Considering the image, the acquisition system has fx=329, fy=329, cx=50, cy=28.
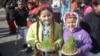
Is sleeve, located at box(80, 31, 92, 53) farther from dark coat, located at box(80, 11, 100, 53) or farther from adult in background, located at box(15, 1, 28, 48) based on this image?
adult in background, located at box(15, 1, 28, 48)

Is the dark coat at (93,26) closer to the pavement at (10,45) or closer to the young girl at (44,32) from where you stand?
the young girl at (44,32)

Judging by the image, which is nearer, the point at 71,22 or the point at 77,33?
the point at 71,22

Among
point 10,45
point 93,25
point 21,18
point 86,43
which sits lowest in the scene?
point 10,45

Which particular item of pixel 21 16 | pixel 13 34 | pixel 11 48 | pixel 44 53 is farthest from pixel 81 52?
pixel 13 34

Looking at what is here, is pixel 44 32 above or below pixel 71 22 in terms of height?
below

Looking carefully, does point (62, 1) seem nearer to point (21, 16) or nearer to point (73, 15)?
point (21, 16)

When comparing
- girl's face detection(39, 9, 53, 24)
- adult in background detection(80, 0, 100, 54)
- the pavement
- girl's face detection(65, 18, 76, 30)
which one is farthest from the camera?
the pavement

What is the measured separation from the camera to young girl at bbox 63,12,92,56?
4.64 meters

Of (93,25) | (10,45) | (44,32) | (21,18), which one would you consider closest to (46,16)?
(44,32)

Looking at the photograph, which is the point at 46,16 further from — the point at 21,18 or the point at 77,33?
the point at 21,18

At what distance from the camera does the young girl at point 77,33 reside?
464cm

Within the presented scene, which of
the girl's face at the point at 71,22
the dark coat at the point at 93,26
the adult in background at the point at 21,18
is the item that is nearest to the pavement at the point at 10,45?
the adult in background at the point at 21,18

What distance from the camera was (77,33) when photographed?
15.6 ft

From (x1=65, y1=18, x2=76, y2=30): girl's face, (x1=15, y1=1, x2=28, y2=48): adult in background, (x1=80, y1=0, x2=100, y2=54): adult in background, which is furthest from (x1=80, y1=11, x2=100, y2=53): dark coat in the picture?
(x1=15, y1=1, x2=28, y2=48): adult in background
